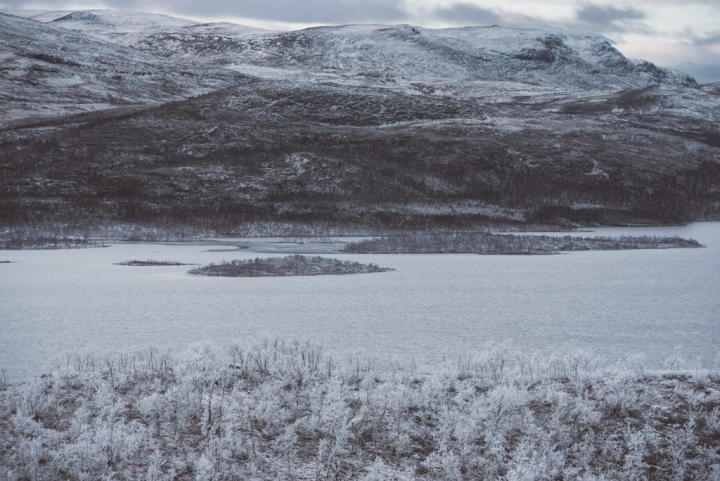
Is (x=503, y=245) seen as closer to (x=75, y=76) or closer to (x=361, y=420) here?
(x=361, y=420)

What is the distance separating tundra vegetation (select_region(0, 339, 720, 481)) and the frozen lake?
2.18 metres

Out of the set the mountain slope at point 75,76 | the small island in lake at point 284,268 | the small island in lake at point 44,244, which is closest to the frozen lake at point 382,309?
the small island in lake at point 284,268

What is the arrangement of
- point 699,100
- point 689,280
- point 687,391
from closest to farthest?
point 687,391 → point 689,280 → point 699,100

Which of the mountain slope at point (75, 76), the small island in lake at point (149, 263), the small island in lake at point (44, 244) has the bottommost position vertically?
the small island in lake at point (44, 244)

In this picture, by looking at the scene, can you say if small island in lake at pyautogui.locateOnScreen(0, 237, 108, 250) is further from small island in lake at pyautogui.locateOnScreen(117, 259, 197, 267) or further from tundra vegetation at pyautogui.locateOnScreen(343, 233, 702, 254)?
tundra vegetation at pyautogui.locateOnScreen(343, 233, 702, 254)

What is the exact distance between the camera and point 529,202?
8844 centimetres

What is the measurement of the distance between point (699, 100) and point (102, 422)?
19073 cm

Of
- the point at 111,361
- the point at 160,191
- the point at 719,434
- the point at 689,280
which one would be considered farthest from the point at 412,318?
the point at 160,191

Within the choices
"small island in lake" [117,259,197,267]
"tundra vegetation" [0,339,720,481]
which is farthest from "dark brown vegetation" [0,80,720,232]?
"tundra vegetation" [0,339,720,481]

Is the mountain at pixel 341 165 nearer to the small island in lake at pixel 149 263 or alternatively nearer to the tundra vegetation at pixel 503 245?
the tundra vegetation at pixel 503 245

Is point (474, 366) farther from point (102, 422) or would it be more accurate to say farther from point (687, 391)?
point (102, 422)

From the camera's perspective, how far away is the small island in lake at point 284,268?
102 feet

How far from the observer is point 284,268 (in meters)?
32.2

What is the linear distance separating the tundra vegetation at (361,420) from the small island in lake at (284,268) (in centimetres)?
1694
